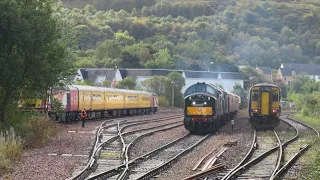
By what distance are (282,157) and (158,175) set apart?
234 inches

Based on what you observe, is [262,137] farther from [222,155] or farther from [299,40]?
[299,40]

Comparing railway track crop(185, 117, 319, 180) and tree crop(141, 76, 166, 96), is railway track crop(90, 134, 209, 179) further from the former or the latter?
tree crop(141, 76, 166, 96)

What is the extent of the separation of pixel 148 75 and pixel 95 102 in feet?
170

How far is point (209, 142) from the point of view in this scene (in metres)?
25.7

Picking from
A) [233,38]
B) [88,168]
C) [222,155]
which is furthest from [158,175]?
[233,38]

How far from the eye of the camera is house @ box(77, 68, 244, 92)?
9644 centimetres

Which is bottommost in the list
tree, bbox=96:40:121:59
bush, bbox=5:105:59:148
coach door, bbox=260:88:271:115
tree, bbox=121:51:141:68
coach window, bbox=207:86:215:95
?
bush, bbox=5:105:59:148

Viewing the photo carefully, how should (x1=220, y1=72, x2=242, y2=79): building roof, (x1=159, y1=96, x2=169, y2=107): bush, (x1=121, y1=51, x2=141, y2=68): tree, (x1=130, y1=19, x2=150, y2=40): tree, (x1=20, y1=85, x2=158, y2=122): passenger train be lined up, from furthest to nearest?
1. (x1=130, y1=19, x2=150, y2=40): tree
2. (x1=121, y1=51, x2=141, y2=68): tree
3. (x1=220, y1=72, x2=242, y2=79): building roof
4. (x1=159, y1=96, x2=169, y2=107): bush
5. (x1=20, y1=85, x2=158, y2=122): passenger train

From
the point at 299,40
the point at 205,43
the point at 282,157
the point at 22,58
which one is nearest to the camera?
the point at 282,157

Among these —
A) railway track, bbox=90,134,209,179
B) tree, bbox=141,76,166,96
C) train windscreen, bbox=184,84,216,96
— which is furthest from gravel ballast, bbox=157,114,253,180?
tree, bbox=141,76,166,96

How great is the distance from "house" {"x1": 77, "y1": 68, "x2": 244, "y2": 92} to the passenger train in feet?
100

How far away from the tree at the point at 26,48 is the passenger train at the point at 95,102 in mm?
3874

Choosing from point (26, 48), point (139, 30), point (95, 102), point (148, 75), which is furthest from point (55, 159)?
point (139, 30)

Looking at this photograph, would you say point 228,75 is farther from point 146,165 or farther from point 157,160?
point 146,165
